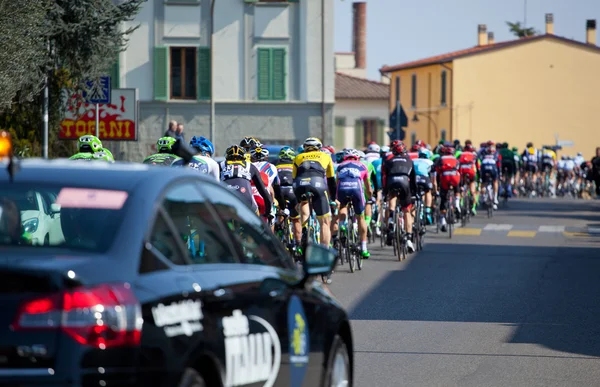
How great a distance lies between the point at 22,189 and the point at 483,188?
30468 mm

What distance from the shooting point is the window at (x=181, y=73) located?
42750 millimetres

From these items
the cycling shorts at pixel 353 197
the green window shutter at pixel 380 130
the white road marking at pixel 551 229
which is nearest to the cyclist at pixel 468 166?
the white road marking at pixel 551 229

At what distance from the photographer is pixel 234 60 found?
43.2 metres

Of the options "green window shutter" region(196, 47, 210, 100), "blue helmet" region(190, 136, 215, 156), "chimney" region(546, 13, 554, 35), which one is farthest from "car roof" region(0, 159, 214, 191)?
"chimney" region(546, 13, 554, 35)

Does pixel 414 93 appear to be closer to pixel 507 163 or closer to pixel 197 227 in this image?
pixel 507 163

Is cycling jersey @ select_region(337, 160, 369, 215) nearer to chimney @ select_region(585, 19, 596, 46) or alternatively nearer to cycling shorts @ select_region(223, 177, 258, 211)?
cycling shorts @ select_region(223, 177, 258, 211)

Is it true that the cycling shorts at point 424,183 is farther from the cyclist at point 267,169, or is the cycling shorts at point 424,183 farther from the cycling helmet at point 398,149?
the cyclist at point 267,169

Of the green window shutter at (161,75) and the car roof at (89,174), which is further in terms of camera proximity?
the green window shutter at (161,75)

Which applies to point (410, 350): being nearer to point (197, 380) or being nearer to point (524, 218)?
point (197, 380)

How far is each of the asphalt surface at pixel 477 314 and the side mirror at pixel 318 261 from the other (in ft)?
10.7

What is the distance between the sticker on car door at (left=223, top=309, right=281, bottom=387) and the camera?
5074mm

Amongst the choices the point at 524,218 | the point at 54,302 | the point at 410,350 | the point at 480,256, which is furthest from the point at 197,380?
the point at 524,218

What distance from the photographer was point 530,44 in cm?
Result: 7600

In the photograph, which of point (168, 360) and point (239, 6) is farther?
point (239, 6)
